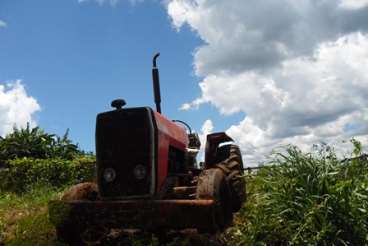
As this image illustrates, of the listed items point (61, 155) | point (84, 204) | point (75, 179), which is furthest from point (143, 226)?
point (61, 155)

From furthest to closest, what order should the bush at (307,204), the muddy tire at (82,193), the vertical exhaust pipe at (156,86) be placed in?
1. the vertical exhaust pipe at (156,86)
2. the muddy tire at (82,193)
3. the bush at (307,204)

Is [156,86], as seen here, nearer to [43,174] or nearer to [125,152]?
[125,152]

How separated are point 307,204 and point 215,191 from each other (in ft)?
3.59

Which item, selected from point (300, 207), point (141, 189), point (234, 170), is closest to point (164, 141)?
point (141, 189)

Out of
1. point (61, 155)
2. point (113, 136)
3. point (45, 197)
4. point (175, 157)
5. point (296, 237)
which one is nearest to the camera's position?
point (296, 237)

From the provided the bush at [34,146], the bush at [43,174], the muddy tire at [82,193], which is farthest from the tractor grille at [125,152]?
the bush at [34,146]

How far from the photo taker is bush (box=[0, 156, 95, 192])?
1578cm

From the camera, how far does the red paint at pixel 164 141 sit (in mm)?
6953

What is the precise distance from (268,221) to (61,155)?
48.9 ft

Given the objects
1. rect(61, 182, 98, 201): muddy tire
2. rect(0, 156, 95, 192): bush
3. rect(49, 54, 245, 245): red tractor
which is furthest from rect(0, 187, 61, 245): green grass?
rect(0, 156, 95, 192): bush

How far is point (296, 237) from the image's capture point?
5.77 metres

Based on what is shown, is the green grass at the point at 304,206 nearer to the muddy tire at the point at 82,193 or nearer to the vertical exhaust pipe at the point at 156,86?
the muddy tire at the point at 82,193

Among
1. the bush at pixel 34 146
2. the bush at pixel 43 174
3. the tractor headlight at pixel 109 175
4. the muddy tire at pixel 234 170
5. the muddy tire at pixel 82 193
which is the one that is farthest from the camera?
the bush at pixel 34 146

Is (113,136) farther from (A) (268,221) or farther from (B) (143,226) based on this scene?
(A) (268,221)
